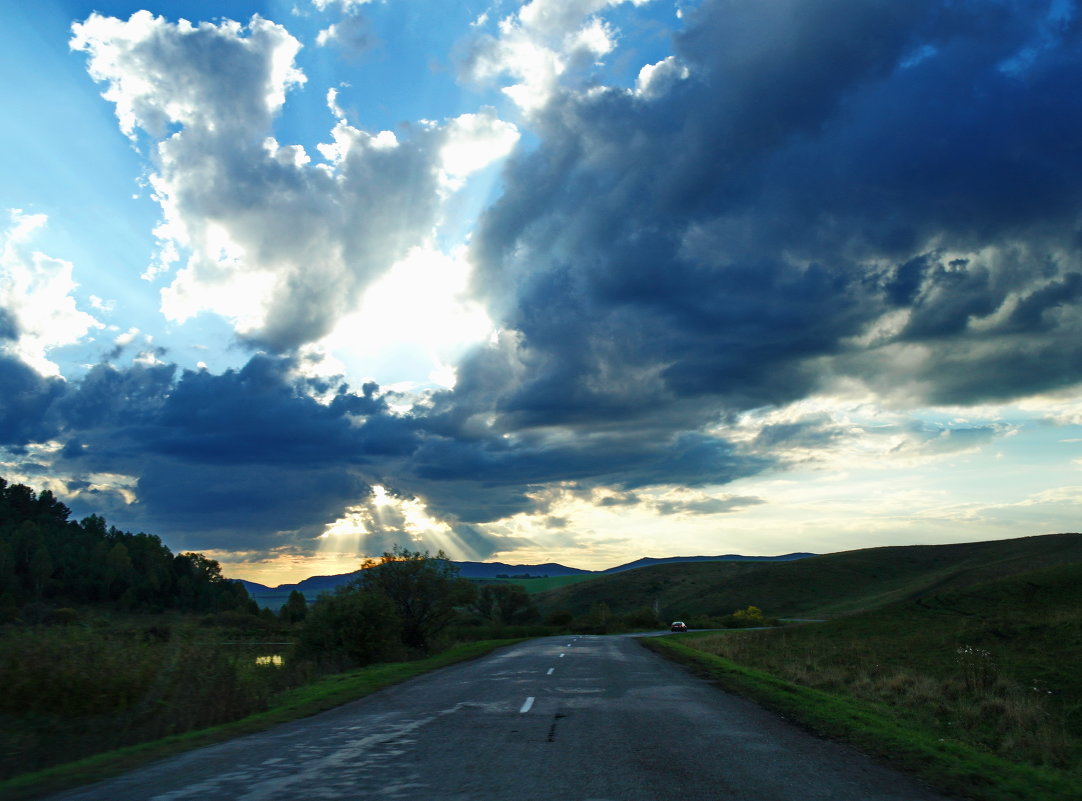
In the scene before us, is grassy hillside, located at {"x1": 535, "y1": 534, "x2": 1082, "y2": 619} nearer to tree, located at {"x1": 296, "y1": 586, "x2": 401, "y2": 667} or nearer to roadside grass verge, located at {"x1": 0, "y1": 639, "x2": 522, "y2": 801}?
tree, located at {"x1": 296, "y1": 586, "x2": 401, "y2": 667}

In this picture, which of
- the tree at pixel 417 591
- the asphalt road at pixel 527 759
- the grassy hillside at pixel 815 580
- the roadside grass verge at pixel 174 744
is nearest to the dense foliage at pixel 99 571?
the grassy hillside at pixel 815 580

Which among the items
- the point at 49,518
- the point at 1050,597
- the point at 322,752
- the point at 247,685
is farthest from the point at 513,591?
the point at 49,518

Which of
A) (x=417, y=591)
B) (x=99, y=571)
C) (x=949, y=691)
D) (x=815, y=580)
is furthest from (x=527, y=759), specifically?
(x=99, y=571)

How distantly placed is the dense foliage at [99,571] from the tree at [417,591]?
90.1 m

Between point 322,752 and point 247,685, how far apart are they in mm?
7873

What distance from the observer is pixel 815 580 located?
438 feet

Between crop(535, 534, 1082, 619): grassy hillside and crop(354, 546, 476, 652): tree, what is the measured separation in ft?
226

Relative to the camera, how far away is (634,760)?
8.98 meters

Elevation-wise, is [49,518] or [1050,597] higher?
[49,518]

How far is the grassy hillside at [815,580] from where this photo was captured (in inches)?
4205

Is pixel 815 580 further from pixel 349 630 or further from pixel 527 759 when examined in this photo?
pixel 527 759

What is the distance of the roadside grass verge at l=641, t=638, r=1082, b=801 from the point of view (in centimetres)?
810

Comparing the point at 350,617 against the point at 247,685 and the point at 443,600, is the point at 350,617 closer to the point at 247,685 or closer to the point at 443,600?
the point at 443,600

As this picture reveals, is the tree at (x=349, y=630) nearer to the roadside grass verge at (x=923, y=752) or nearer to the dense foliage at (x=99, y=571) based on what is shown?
Answer: the roadside grass verge at (x=923, y=752)
